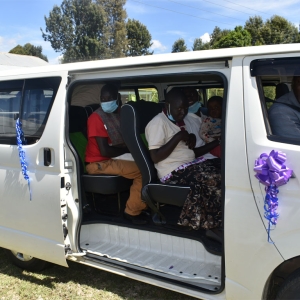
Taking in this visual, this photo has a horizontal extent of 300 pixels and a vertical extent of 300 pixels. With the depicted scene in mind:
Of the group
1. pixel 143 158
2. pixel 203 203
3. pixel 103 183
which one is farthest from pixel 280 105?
pixel 103 183

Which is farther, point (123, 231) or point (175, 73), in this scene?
point (123, 231)

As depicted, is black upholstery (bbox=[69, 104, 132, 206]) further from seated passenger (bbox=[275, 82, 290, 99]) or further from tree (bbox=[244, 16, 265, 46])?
tree (bbox=[244, 16, 265, 46])

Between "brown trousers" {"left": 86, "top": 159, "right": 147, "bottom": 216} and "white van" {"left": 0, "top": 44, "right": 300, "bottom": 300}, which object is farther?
"brown trousers" {"left": 86, "top": 159, "right": 147, "bottom": 216}

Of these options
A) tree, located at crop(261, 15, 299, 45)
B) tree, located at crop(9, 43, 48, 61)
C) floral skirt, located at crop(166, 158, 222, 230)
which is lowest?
floral skirt, located at crop(166, 158, 222, 230)

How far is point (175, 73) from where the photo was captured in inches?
92.7

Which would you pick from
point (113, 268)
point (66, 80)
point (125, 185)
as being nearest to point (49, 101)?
point (66, 80)

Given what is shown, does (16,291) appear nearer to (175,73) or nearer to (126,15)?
(175,73)

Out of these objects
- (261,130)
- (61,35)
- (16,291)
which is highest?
(61,35)

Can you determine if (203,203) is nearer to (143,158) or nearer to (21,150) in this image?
(143,158)

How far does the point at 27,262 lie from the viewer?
3404 mm

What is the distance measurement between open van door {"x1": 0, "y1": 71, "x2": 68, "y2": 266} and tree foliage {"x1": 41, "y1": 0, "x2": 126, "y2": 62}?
146 feet

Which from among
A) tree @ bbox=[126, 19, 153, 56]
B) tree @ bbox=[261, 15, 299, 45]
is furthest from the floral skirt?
tree @ bbox=[126, 19, 153, 56]

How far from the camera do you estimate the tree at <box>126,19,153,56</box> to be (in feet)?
185

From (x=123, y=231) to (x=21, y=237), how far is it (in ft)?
3.15
